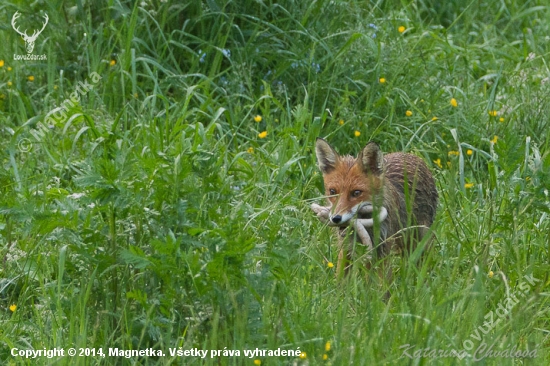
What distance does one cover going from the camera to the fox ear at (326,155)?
544 cm

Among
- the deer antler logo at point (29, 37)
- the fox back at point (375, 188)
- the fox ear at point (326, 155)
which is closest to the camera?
the fox back at point (375, 188)

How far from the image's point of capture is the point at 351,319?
4305mm

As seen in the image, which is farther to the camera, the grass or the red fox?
the red fox

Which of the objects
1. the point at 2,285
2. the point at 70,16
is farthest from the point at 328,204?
the point at 70,16

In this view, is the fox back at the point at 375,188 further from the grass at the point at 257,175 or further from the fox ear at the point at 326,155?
the grass at the point at 257,175

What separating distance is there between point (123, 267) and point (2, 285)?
0.74m

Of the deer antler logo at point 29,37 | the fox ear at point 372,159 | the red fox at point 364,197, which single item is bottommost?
the red fox at point 364,197

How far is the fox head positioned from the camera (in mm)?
5195

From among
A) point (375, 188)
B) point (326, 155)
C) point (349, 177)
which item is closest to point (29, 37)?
point (326, 155)

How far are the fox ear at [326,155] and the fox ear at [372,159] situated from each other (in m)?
0.16

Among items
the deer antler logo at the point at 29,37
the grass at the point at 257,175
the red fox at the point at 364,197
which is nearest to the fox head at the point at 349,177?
the red fox at the point at 364,197

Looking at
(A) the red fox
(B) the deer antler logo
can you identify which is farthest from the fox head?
(B) the deer antler logo

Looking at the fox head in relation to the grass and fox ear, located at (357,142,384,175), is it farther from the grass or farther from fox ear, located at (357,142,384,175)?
the grass

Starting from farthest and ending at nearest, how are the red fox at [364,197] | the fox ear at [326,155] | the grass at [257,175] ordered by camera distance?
1. the fox ear at [326,155]
2. the red fox at [364,197]
3. the grass at [257,175]
